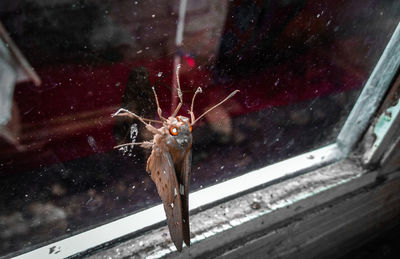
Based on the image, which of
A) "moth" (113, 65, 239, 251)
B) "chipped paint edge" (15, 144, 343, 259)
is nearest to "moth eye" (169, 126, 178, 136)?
"moth" (113, 65, 239, 251)

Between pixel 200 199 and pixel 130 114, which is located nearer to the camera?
pixel 130 114

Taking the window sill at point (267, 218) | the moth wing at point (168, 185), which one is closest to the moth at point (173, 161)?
the moth wing at point (168, 185)

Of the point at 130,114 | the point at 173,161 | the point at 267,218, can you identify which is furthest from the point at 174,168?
the point at 267,218

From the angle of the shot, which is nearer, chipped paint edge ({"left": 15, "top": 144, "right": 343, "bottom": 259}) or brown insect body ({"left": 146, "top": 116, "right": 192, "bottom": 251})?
brown insect body ({"left": 146, "top": 116, "right": 192, "bottom": 251})

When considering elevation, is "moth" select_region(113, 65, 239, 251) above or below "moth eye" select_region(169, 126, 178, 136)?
below

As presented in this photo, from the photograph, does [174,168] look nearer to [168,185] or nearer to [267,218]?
[168,185]

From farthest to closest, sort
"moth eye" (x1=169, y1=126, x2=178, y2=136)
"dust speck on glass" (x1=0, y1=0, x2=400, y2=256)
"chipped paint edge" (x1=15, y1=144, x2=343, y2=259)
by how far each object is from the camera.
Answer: "chipped paint edge" (x1=15, y1=144, x2=343, y2=259) < "moth eye" (x1=169, y1=126, x2=178, y2=136) < "dust speck on glass" (x1=0, y1=0, x2=400, y2=256)

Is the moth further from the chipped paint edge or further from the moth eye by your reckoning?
the chipped paint edge
